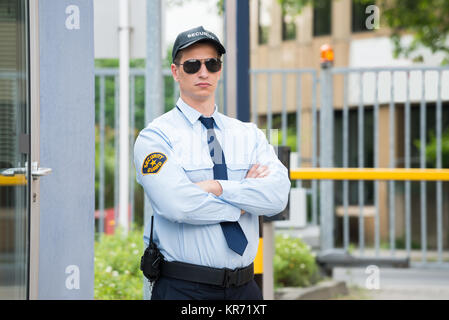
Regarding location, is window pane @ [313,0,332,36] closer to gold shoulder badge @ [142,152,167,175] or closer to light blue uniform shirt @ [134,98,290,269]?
light blue uniform shirt @ [134,98,290,269]

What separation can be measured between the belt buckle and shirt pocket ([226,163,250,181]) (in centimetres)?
36

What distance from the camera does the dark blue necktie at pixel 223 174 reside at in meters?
2.66

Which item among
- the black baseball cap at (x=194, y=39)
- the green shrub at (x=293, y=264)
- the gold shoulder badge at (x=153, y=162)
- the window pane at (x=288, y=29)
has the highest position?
the window pane at (x=288, y=29)

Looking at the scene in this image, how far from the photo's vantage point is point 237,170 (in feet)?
9.18

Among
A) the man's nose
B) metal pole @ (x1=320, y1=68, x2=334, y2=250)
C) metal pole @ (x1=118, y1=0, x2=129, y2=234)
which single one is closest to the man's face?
the man's nose

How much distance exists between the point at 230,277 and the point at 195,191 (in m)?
0.35

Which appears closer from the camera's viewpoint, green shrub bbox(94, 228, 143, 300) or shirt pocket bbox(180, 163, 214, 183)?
shirt pocket bbox(180, 163, 214, 183)

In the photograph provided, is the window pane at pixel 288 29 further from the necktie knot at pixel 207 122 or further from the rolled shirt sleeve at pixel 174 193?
the rolled shirt sleeve at pixel 174 193

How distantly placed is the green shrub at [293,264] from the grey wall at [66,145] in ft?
10.1

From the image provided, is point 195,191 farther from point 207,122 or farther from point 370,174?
point 370,174

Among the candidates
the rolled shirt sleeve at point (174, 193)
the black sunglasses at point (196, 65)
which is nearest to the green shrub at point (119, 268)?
the rolled shirt sleeve at point (174, 193)

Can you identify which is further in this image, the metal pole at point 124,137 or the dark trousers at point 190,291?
the metal pole at point 124,137

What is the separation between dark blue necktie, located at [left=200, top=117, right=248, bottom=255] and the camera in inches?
105

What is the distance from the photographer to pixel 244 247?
2.67m
